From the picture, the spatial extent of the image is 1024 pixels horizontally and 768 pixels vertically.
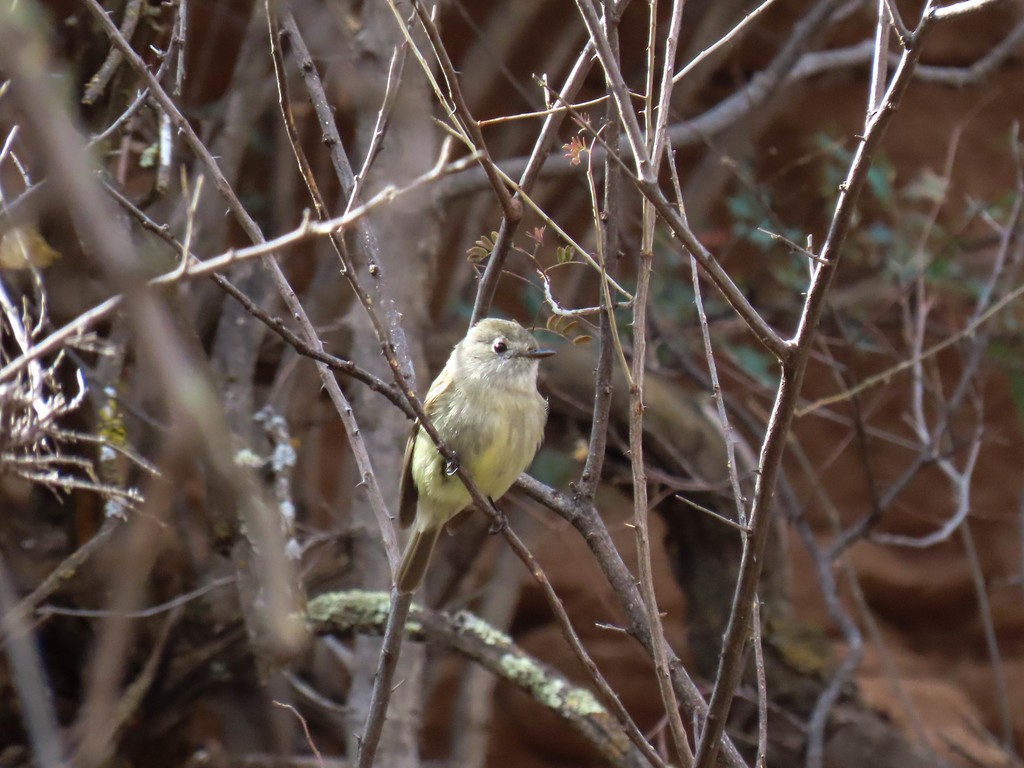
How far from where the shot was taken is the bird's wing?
392cm

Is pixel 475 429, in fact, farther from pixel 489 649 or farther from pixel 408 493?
pixel 489 649

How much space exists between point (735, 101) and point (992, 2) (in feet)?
14.6

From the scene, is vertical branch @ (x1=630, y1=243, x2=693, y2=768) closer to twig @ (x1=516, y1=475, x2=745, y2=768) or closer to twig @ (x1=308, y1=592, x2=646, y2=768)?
twig @ (x1=516, y1=475, x2=745, y2=768)

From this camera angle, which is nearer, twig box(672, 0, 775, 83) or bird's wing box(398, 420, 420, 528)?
twig box(672, 0, 775, 83)

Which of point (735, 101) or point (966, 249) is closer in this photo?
point (735, 101)

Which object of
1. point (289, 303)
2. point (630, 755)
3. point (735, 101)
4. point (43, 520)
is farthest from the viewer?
point (735, 101)

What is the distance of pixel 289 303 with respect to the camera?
2.60 metres

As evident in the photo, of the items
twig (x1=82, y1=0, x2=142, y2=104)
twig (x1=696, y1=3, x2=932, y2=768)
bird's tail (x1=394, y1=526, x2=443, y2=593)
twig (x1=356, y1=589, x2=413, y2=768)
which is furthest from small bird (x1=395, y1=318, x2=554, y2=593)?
twig (x1=696, y1=3, x2=932, y2=768)

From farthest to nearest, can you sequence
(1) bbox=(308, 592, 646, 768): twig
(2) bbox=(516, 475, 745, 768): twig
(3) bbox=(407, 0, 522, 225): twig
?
(1) bbox=(308, 592, 646, 768): twig < (2) bbox=(516, 475, 745, 768): twig < (3) bbox=(407, 0, 522, 225): twig

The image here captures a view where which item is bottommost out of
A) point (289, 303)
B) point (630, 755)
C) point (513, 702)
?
point (513, 702)

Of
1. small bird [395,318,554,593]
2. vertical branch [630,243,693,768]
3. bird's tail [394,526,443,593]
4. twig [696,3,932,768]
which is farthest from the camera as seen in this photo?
bird's tail [394,526,443,593]

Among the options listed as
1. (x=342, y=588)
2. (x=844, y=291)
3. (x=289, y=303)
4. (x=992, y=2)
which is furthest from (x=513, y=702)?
(x=992, y=2)

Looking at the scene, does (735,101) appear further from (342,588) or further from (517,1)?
(342,588)

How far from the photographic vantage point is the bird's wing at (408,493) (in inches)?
154
